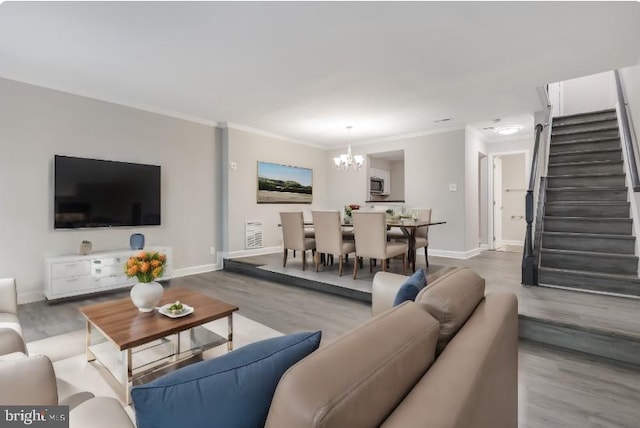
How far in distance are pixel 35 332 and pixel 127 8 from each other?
111 inches

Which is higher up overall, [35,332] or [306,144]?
[306,144]

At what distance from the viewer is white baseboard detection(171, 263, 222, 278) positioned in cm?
496

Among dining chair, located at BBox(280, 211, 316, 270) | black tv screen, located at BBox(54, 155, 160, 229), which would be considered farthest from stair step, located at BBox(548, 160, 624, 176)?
black tv screen, located at BBox(54, 155, 160, 229)

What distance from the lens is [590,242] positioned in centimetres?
375

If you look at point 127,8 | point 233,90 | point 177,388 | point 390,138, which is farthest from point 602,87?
point 177,388

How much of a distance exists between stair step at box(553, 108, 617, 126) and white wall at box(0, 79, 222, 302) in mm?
6099

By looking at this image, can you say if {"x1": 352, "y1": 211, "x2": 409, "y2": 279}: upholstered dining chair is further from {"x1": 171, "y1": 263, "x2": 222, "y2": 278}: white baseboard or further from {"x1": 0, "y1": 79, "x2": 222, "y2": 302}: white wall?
{"x1": 0, "y1": 79, "x2": 222, "y2": 302}: white wall

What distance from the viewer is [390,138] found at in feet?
21.4

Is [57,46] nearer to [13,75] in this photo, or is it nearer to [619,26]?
[13,75]

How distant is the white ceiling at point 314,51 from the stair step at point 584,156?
1.18 m

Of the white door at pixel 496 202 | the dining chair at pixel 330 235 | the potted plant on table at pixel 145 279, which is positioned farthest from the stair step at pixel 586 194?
the potted plant on table at pixel 145 279

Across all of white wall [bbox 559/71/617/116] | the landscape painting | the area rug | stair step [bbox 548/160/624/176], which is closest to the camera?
the area rug

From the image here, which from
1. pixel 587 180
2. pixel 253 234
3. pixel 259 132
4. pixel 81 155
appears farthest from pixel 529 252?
pixel 81 155

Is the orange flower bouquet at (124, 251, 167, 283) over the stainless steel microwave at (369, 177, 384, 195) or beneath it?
beneath
